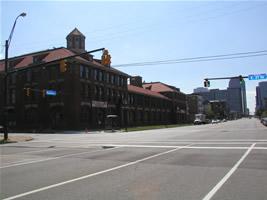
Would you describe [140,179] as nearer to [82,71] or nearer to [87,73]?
[82,71]

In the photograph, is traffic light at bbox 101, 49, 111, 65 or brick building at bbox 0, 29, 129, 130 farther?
brick building at bbox 0, 29, 129, 130

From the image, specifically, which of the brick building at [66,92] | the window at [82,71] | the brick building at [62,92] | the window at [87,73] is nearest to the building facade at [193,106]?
the brick building at [66,92]

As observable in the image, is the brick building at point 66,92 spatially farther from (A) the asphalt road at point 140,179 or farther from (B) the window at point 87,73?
(A) the asphalt road at point 140,179

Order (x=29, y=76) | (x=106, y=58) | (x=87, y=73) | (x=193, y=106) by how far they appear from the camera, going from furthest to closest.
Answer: (x=193, y=106), (x=29, y=76), (x=87, y=73), (x=106, y=58)

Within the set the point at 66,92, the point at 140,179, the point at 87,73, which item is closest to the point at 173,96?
the point at 87,73

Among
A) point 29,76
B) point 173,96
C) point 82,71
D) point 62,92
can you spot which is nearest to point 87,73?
point 82,71

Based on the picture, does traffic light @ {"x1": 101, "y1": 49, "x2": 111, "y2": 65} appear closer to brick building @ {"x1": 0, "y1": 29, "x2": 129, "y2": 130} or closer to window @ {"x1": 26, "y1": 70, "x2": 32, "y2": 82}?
brick building @ {"x1": 0, "y1": 29, "x2": 129, "y2": 130}

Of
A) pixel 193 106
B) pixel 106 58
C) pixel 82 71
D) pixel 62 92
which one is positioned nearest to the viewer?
pixel 106 58

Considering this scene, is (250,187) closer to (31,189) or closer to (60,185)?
(60,185)

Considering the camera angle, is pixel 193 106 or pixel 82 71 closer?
pixel 82 71

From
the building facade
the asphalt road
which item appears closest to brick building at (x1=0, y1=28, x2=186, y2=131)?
the asphalt road

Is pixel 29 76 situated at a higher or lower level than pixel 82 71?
lower

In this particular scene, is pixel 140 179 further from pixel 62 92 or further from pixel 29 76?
pixel 29 76

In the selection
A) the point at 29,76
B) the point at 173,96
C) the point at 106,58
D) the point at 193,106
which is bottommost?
the point at 106,58
